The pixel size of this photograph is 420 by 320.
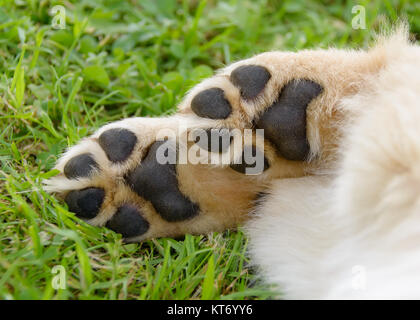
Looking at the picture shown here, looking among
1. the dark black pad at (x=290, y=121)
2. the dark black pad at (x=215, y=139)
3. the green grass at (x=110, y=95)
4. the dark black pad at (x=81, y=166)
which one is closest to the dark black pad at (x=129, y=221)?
the green grass at (x=110, y=95)

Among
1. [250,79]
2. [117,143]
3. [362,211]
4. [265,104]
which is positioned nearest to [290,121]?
[265,104]

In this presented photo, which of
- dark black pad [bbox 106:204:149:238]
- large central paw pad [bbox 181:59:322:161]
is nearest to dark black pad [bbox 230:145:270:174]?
large central paw pad [bbox 181:59:322:161]

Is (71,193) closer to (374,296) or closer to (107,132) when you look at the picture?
(107,132)

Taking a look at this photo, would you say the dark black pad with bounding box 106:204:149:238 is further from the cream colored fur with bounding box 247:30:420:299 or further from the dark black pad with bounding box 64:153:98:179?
the cream colored fur with bounding box 247:30:420:299

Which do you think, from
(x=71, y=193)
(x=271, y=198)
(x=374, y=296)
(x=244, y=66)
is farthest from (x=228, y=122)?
(x=374, y=296)

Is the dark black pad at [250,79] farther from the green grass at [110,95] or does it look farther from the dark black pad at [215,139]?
the green grass at [110,95]

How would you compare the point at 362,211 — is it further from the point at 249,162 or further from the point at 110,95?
the point at 110,95
